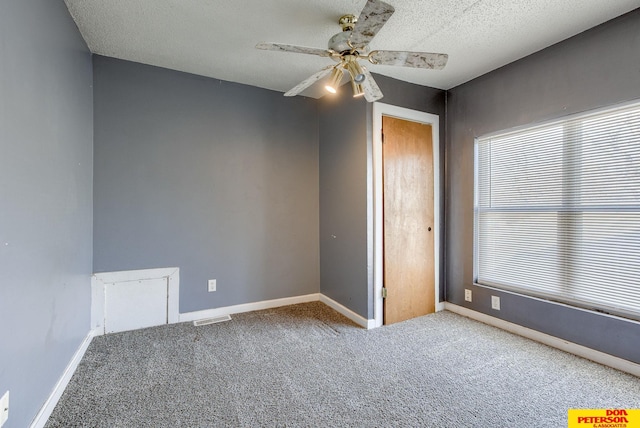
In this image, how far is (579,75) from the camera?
2.16m

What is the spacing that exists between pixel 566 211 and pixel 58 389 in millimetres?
3734

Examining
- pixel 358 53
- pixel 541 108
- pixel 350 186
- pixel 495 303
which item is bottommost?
pixel 495 303

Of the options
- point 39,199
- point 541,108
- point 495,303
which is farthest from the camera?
point 495,303

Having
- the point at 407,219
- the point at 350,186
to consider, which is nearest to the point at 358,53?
the point at 350,186

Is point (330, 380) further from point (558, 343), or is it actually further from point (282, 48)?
point (282, 48)

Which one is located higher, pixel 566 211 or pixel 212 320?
pixel 566 211

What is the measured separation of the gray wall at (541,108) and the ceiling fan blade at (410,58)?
1280 millimetres

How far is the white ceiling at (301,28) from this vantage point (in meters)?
1.86

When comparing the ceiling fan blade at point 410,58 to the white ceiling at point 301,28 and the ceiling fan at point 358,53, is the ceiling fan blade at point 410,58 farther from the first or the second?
the white ceiling at point 301,28

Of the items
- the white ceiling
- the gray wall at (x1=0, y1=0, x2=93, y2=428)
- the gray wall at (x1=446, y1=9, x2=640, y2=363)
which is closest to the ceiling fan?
the white ceiling

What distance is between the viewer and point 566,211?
2277 mm

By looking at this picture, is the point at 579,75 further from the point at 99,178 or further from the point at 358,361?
the point at 99,178

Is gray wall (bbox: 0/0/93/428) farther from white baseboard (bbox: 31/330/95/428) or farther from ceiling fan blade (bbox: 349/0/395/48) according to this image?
ceiling fan blade (bbox: 349/0/395/48)

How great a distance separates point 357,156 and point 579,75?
181 cm
